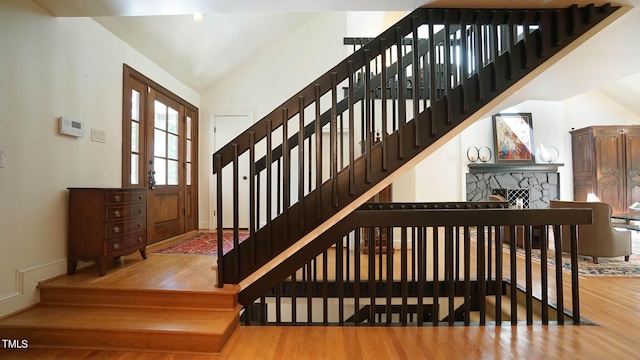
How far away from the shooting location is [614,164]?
628 centimetres

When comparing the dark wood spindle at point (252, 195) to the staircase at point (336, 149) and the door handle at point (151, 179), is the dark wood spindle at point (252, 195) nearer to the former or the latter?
the staircase at point (336, 149)

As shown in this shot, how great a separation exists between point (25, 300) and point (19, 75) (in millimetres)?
1667

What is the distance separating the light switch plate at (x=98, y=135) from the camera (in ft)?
9.07

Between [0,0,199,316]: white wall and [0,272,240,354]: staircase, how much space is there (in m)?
0.25

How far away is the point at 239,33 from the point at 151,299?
147 inches

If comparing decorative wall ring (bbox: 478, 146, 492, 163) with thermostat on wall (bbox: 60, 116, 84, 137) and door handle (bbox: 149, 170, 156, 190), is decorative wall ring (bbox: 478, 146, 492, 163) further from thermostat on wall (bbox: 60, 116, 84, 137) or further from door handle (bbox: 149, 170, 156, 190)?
thermostat on wall (bbox: 60, 116, 84, 137)

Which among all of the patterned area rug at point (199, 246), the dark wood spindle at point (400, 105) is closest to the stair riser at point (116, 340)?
the patterned area rug at point (199, 246)

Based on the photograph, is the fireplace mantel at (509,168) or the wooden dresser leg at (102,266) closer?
the wooden dresser leg at (102,266)

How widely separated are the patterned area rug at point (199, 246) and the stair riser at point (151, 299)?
1.13 m

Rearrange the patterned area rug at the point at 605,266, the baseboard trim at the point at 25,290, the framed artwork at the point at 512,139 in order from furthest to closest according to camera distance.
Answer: the framed artwork at the point at 512,139
the patterned area rug at the point at 605,266
the baseboard trim at the point at 25,290

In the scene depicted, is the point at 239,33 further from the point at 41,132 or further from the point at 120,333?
the point at 120,333

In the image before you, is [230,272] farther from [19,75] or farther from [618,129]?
[618,129]

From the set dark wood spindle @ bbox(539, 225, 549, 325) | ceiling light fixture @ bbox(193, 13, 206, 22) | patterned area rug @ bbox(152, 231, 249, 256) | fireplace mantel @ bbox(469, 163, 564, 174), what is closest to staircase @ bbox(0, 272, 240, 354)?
patterned area rug @ bbox(152, 231, 249, 256)

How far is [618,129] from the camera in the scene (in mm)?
6293
